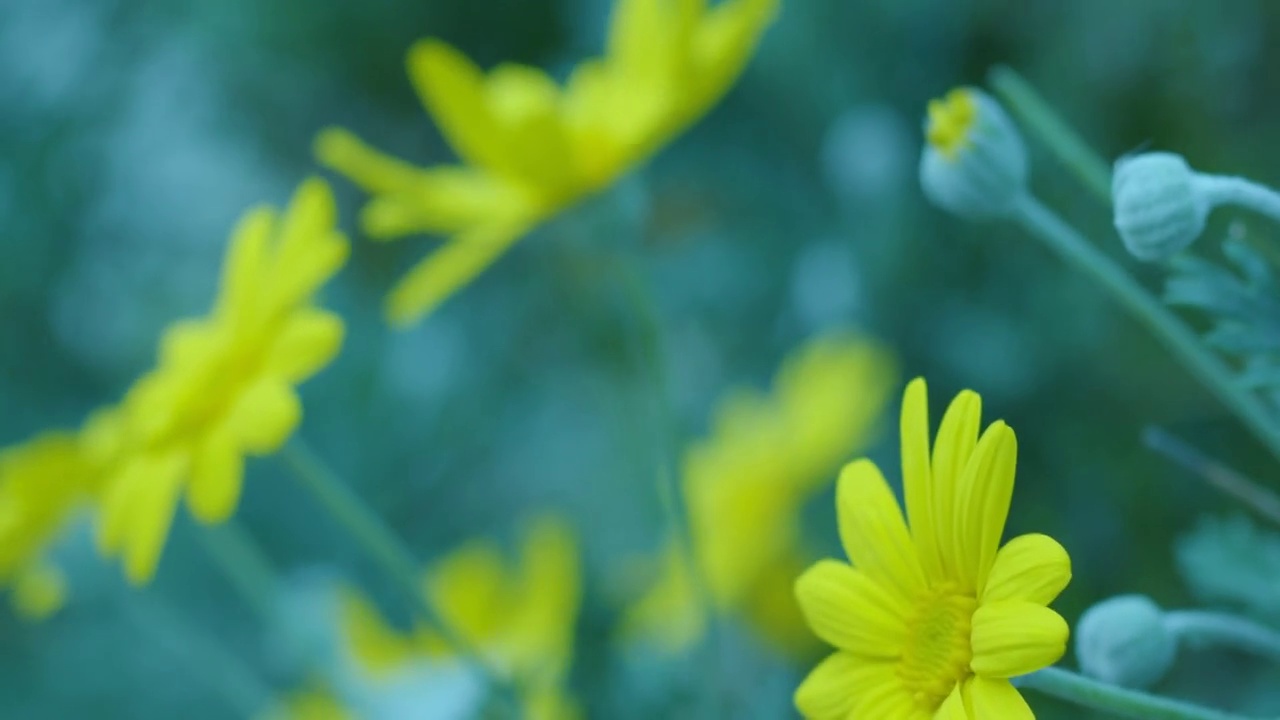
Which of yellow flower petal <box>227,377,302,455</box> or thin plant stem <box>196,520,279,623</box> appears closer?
yellow flower petal <box>227,377,302,455</box>

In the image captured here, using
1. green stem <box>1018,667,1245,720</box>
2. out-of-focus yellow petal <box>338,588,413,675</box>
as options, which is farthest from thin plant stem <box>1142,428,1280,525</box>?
out-of-focus yellow petal <box>338,588,413,675</box>

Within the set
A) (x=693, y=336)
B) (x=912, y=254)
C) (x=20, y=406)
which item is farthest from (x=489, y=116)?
→ (x=20, y=406)

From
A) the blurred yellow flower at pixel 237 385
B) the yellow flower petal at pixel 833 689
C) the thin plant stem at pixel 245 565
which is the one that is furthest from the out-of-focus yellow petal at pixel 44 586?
the yellow flower petal at pixel 833 689

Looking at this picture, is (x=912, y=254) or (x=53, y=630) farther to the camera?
(x=53, y=630)

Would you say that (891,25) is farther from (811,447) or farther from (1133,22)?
(811,447)

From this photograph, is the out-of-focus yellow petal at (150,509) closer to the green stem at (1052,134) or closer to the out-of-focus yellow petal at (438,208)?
the out-of-focus yellow petal at (438,208)

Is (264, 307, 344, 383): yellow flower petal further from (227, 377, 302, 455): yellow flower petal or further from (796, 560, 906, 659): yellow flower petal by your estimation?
(796, 560, 906, 659): yellow flower petal
